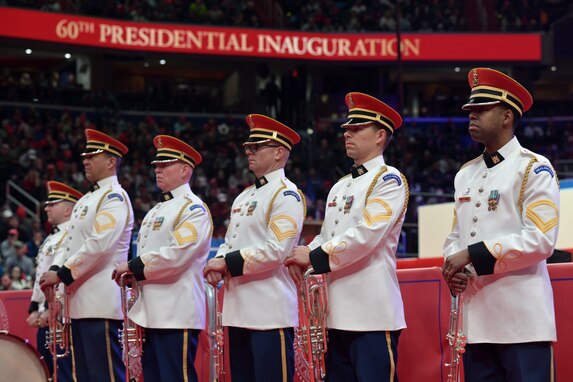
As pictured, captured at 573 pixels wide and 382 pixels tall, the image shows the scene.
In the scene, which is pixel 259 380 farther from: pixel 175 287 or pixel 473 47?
pixel 473 47

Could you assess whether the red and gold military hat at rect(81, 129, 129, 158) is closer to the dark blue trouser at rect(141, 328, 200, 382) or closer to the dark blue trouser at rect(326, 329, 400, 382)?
the dark blue trouser at rect(141, 328, 200, 382)

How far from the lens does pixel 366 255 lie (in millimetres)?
4719

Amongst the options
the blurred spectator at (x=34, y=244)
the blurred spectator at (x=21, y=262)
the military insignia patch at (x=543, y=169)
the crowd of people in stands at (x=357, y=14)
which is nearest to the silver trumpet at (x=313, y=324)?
the military insignia patch at (x=543, y=169)

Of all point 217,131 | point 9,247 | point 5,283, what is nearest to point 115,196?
point 5,283

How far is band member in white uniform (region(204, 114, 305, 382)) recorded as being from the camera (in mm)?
5195

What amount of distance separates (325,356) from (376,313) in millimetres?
373

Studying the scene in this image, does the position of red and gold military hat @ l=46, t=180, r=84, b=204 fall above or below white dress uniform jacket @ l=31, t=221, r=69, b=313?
above

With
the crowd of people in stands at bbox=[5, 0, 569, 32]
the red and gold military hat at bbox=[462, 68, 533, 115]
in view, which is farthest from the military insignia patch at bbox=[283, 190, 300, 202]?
the crowd of people in stands at bbox=[5, 0, 569, 32]

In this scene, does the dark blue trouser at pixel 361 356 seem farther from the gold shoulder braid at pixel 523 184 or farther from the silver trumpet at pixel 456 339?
the gold shoulder braid at pixel 523 184

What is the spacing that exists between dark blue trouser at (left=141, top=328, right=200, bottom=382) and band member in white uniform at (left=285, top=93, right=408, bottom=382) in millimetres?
1296

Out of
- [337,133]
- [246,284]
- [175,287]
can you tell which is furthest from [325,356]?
[337,133]

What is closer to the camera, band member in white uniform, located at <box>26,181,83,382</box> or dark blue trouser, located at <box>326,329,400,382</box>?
dark blue trouser, located at <box>326,329,400,382</box>

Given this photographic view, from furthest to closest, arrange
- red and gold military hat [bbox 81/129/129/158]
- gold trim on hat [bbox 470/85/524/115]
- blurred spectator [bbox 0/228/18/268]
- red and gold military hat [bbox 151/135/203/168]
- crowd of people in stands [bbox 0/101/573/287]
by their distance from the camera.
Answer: crowd of people in stands [bbox 0/101/573/287] → blurred spectator [bbox 0/228/18/268] → red and gold military hat [bbox 81/129/129/158] → red and gold military hat [bbox 151/135/203/168] → gold trim on hat [bbox 470/85/524/115]

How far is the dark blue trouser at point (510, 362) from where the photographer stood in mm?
3902
